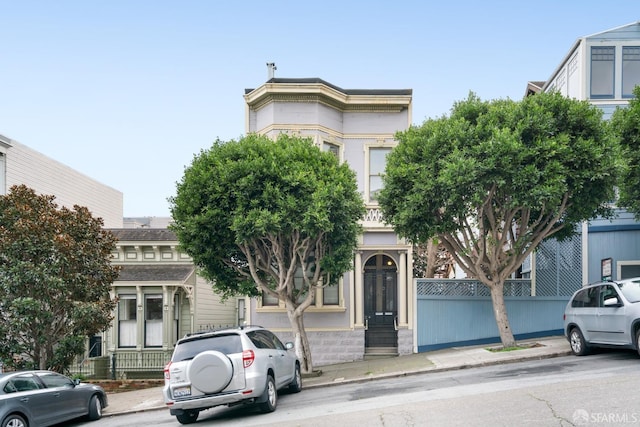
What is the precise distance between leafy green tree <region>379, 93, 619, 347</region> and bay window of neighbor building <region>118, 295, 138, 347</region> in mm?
11575

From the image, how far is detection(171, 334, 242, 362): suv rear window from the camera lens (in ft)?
39.7

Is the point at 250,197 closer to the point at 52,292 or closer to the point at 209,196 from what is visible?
the point at 209,196

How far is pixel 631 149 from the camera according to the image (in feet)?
60.9

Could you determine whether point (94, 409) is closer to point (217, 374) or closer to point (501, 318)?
point (217, 374)

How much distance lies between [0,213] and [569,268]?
1771 centimetres

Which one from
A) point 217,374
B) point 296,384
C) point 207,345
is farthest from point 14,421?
point 296,384

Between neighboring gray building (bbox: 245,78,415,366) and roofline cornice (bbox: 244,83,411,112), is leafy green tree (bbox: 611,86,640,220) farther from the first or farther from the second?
roofline cornice (bbox: 244,83,411,112)

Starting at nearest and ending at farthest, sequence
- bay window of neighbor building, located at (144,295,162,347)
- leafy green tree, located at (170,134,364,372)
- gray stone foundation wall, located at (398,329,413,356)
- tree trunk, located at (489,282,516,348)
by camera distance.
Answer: leafy green tree, located at (170,134,364,372), tree trunk, located at (489,282,516,348), gray stone foundation wall, located at (398,329,413,356), bay window of neighbor building, located at (144,295,162,347)

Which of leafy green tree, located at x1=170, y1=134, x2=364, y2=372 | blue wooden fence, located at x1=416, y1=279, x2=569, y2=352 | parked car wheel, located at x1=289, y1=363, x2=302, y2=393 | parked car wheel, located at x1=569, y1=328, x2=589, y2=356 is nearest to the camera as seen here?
parked car wheel, located at x1=289, y1=363, x2=302, y2=393

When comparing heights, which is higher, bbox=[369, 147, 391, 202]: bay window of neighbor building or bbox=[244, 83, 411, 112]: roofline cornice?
bbox=[244, 83, 411, 112]: roofline cornice

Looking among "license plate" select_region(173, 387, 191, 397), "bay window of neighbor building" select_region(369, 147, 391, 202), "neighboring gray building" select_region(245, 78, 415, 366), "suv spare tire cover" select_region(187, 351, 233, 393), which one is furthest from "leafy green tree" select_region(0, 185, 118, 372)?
"bay window of neighbor building" select_region(369, 147, 391, 202)

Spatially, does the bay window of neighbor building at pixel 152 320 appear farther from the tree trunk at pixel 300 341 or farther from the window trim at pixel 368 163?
the window trim at pixel 368 163

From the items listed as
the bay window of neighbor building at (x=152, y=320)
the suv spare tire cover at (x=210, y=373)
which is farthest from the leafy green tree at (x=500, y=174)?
the bay window of neighbor building at (x=152, y=320)

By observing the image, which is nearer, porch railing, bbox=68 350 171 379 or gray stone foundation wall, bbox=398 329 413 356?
gray stone foundation wall, bbox=398 329 413 356
